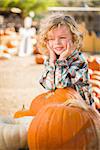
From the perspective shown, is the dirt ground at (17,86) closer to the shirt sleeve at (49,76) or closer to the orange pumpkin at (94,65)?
the orange pumpkin at (94,65)

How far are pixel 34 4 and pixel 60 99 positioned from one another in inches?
107

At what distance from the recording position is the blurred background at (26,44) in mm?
2502

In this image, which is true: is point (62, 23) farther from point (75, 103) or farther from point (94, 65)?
point (94, 65)

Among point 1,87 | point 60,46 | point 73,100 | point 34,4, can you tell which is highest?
point 34,4

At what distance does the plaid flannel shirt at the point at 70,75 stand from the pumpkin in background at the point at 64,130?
8.1 inches

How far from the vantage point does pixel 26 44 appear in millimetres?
5410

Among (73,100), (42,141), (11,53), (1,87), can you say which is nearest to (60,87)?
(73,100)

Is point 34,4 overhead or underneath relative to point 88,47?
overhead

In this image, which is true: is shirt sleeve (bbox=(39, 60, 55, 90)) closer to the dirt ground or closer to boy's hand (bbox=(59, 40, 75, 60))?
boy's hand (bbox=(59, 40, 75, 60))

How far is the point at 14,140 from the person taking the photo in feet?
4.26

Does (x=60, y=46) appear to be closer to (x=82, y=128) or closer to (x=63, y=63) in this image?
(x=63, y=63)

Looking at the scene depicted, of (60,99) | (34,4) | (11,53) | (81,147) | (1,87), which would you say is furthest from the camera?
(11,53)

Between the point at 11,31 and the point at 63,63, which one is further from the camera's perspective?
the point at 11,31

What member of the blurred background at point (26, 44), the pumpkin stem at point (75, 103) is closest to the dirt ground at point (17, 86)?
the blurred background at point (26, 44)
